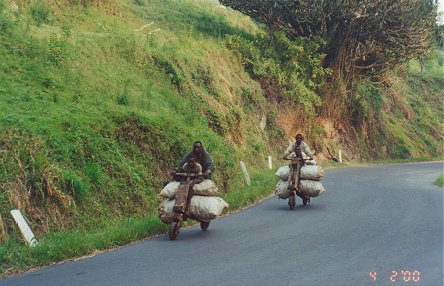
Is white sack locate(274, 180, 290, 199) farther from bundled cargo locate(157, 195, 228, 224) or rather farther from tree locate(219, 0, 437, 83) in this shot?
tree locate(219, 0, 437, 83)

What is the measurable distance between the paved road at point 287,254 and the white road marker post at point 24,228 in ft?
3.29

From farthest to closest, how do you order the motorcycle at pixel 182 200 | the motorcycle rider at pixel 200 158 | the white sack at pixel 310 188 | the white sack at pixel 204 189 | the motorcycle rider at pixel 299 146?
the motorcycle rider at pixel 299 146, the white sack at pixel 310 188, the motorcycle rider at pixel 200 158, the white sack at pixel 204 189, the motorcycle at pixel 182 200

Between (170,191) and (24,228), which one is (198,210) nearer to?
(170,191)

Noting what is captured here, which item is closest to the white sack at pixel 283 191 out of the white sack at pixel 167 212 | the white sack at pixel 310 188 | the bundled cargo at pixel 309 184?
the bundled cargo at pixel 309 184

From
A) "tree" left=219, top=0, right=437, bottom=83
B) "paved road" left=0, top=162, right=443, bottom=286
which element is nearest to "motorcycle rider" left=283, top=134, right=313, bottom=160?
"paved road" left=0, top=162, right=443, bottom=286

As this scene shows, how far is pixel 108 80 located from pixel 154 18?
16.1 m

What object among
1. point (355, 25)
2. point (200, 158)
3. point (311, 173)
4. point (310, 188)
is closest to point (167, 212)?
point (200, 158)

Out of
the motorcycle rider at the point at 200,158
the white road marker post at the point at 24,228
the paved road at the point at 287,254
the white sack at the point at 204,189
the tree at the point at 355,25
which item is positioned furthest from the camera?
the tree at the point at 355,25

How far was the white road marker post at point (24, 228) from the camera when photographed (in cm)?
869

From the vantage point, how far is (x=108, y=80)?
57.7ft

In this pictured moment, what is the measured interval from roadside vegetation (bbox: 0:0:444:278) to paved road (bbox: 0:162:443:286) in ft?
3.25

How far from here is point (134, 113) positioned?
14.7 meters

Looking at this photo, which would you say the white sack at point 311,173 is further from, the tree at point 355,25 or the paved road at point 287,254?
the tree at point 355,25

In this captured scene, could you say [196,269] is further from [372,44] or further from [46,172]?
[372,44]
